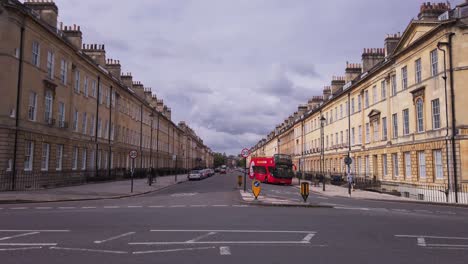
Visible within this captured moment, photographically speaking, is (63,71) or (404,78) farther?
(63,71)

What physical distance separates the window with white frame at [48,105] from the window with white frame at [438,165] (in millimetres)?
28534

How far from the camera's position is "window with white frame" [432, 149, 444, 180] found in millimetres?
26520

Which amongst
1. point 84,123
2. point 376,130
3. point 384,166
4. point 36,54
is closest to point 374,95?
point 376,130

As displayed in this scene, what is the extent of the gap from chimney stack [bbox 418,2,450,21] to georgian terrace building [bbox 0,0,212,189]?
28.0 m

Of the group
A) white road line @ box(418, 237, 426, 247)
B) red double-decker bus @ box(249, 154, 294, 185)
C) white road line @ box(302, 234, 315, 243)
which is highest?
red double-decker bus @ box(249, 154, 294, 185)

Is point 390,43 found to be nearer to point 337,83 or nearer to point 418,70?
point 418,70

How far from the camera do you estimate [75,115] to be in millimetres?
35500

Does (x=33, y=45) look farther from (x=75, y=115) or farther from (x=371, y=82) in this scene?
(x=371, y=82)

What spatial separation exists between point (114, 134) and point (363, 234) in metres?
41.4

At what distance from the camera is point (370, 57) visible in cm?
4362

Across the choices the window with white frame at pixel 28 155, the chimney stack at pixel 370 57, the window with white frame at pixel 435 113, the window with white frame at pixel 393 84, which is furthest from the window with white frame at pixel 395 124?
the window with white frame at pixel 28 155

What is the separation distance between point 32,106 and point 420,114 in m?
28.5

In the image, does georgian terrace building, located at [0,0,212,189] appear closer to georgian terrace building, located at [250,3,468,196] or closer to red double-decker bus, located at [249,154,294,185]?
red double-decker bus, located at [249,154,294,185]

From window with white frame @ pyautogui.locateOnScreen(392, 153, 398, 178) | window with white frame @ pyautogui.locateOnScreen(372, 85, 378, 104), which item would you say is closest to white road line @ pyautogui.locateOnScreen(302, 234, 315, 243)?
window with white frame @ pyautogui.locateOnScreen(392, 153, 398, 178)
